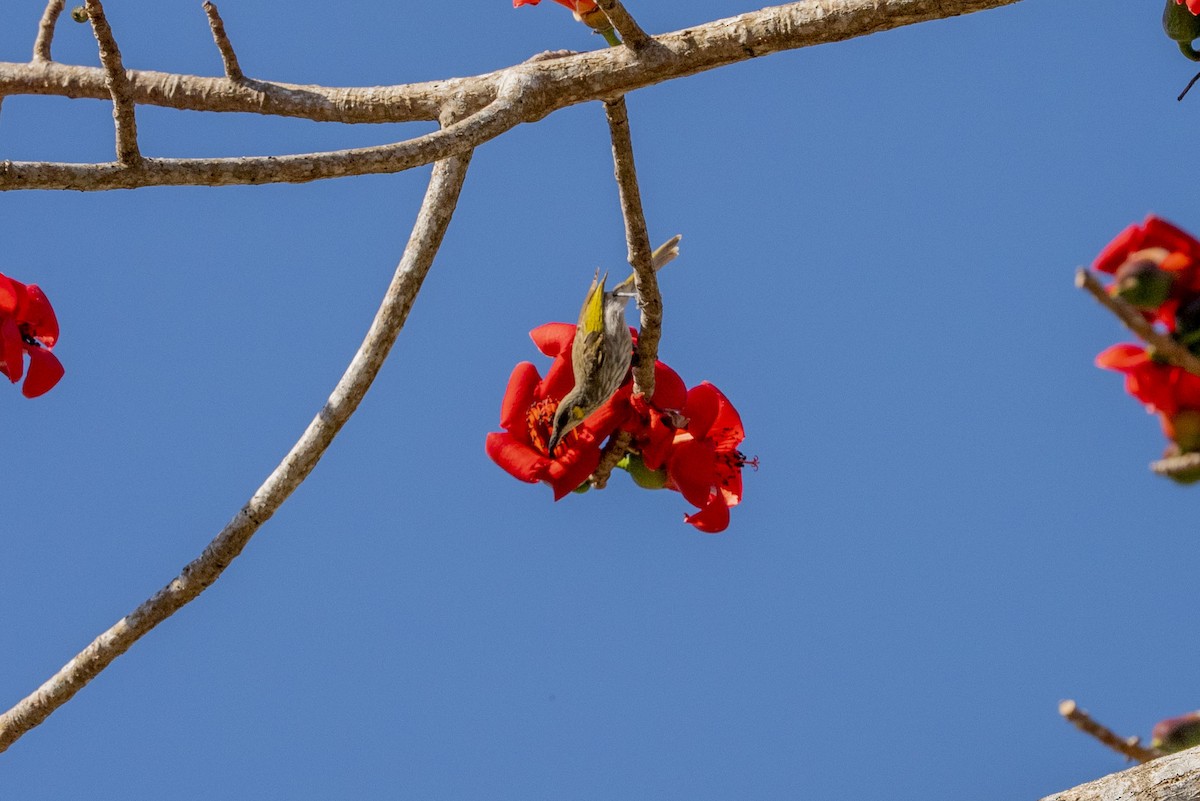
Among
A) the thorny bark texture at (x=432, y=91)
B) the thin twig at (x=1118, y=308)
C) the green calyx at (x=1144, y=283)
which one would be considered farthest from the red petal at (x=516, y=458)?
the thin twig at (x=1118, y=308)

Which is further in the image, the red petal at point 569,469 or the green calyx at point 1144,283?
the red petal at point 569,469

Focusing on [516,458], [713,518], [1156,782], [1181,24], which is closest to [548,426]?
[516,458]

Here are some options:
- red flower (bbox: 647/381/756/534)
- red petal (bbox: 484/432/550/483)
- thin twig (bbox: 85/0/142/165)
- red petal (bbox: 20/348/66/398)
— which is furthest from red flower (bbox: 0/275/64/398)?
red flower (bbox: 647/381/756/534)

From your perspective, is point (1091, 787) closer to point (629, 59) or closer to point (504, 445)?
point (504, 445)

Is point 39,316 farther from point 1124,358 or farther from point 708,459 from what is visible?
point 1124,358

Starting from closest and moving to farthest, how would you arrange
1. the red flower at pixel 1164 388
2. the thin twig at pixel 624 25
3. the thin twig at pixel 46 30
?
1. the red flower at pixel 1164 388
2. the thin twig at pixel 624 25
3. the thin twig at pixel 46 30

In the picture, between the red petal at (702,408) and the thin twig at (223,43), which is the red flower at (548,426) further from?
→ the thin twig at (223,43)

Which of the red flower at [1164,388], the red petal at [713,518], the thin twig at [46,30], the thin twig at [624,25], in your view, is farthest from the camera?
the thin twig at [46,30]

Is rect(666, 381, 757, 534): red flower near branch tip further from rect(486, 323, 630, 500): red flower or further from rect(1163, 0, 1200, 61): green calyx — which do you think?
rect(1163, 0, 1200, 61): green calyx
